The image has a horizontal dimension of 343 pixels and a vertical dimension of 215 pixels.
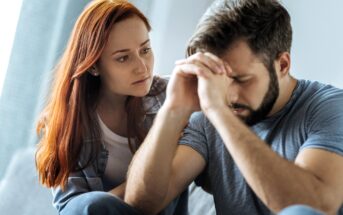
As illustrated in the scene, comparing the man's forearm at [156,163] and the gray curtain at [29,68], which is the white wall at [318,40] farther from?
the gray curtain at [29,68]

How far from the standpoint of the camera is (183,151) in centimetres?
129

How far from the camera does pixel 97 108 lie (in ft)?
5.09

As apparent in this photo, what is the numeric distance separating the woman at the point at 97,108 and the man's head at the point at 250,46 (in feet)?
1.02

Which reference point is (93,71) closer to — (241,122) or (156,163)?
(156,163)

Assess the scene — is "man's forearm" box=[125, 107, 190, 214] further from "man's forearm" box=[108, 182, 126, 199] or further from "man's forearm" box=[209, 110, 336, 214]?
"man's forearm" box=[209, 110, 336, 214]

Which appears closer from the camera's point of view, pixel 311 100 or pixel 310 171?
pixel 310 171

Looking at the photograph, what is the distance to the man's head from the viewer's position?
1.16 meters

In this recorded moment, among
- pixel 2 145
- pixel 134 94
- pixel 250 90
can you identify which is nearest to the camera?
pixel 250 90

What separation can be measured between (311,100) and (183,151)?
13.1 inches

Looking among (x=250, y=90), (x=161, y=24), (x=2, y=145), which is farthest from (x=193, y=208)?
(x=161, y=24)

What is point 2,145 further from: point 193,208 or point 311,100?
point 311,100

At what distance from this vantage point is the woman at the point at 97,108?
1449mm

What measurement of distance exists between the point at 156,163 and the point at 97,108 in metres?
0.41

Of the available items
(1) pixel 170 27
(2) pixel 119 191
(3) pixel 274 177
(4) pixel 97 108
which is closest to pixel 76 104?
(4) pixel 97 108
